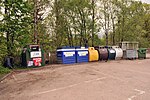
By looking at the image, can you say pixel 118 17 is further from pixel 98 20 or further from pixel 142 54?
pixel 142 54

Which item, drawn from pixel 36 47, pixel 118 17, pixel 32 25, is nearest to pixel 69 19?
pixel 118 17

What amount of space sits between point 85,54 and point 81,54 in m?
0.54

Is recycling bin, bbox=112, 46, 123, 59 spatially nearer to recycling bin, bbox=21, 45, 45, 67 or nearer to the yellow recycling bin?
the yellow recycling bin

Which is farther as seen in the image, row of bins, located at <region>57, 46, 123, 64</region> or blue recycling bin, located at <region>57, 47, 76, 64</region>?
row of bins, located at <region>57, 46, 123, 64</region>

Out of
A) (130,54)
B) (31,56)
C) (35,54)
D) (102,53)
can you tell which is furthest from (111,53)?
(31,56)

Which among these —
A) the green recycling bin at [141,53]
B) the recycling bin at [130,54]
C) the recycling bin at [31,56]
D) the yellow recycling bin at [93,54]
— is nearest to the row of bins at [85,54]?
the yellow recycling bin at [93,54]

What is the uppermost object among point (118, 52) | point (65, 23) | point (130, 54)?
point (65, 23)

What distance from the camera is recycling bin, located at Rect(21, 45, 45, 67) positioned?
16.7m

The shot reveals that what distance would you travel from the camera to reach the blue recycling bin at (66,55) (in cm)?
1916

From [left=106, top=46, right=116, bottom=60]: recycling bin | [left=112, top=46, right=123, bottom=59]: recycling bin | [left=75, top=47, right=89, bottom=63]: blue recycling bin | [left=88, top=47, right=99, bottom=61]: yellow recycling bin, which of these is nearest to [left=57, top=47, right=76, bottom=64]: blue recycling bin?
[left=75, top=47, right=89, bottom=63]: blue recycling bin

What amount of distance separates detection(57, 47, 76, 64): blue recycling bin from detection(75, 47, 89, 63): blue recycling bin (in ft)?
1.52

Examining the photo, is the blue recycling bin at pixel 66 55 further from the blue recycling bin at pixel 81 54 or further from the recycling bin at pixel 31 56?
the recycling bin at pixel 31 56

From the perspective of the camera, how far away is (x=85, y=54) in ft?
68.7

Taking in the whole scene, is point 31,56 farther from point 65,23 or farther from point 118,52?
point 65,23
